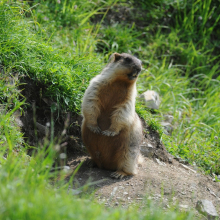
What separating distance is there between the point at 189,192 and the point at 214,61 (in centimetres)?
593

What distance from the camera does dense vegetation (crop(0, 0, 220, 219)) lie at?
2.73 meters

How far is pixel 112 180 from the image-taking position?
4930mm

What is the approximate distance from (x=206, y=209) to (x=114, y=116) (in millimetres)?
1764

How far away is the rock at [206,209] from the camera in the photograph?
419 cm

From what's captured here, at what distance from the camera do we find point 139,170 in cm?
546

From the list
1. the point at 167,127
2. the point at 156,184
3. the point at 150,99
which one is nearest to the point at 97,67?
the point at 150,99

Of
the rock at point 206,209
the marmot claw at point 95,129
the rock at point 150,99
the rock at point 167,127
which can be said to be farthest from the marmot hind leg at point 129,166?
the rock at point 167,127

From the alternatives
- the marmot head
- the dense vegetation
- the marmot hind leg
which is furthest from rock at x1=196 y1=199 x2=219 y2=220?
the marmot head

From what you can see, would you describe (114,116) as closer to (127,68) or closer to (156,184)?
(127,68)

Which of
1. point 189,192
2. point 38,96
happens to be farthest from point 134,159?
point 38,96

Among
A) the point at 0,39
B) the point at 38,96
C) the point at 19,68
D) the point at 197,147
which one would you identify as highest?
the point at 0,39

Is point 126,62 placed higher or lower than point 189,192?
higher

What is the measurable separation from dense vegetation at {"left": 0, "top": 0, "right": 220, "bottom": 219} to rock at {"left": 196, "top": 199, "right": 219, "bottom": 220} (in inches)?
49.9

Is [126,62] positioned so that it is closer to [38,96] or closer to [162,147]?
[38,96]
